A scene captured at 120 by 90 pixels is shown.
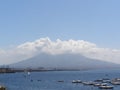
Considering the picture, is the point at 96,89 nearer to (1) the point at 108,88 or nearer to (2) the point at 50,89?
(1) the point at 108,88

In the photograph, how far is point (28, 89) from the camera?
10338 centimetres

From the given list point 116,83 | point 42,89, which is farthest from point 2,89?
point 116,83

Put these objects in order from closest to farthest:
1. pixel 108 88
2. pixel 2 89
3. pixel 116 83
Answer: pixel 2 89, pixel 108 88, pixel 116 83

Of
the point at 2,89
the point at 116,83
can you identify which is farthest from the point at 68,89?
the point at 2,89

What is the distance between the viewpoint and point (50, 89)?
104m

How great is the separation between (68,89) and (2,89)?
208ft

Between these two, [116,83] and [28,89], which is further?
[116,83]

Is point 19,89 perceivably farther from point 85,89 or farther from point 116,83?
point 116,83

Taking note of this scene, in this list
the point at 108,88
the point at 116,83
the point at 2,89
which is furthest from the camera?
the point at 116,83

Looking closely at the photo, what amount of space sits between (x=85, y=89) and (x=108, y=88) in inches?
269

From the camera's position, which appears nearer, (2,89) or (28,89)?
(2,89)

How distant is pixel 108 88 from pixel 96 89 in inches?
139

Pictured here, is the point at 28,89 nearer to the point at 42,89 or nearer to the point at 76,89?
the point at 42,89

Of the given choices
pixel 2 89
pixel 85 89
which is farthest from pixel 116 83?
pixel 2 89
